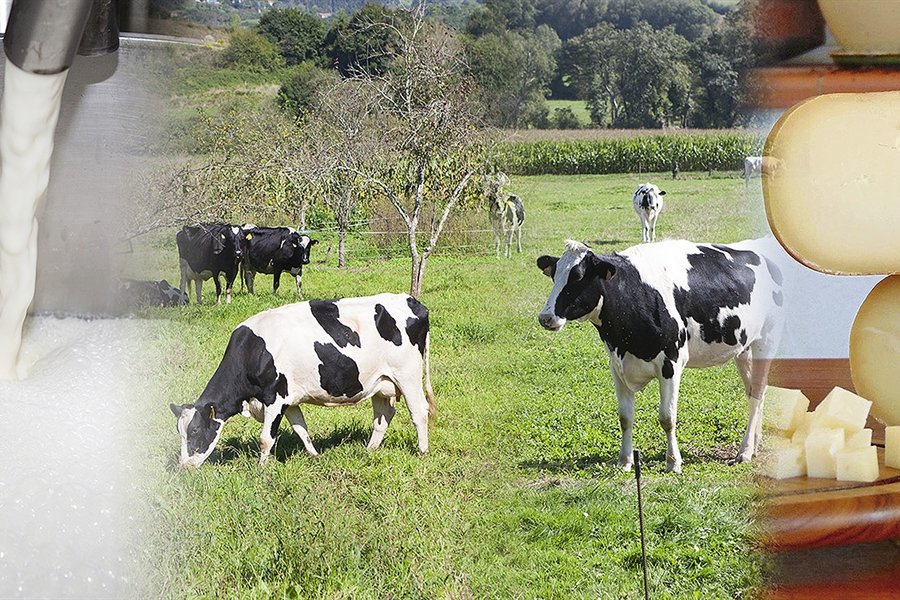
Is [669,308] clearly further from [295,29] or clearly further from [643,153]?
[295,29]

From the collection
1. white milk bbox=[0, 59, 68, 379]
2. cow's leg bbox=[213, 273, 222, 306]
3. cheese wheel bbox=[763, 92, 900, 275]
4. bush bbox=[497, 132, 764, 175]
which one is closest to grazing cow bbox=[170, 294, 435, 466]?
cow's leg bbox=[213, 273, 222, 306]

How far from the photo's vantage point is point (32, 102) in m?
0.93

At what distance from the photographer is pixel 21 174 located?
38.7 inches

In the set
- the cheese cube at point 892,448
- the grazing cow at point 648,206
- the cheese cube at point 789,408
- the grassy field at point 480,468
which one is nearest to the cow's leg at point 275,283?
the grassy field at point 480,468

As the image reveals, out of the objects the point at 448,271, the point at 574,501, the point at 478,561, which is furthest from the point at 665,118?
the point at 478,561

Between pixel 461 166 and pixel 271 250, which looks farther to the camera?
pixel 271 250

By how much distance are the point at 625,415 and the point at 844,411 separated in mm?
867

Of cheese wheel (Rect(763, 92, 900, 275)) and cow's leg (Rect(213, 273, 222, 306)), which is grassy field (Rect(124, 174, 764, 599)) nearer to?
cow's leg (Rect(213, 273, 222, 306))

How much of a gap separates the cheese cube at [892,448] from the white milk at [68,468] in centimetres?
99

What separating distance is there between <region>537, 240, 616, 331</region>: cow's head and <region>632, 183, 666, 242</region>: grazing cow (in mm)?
175

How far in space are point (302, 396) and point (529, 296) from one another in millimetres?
515

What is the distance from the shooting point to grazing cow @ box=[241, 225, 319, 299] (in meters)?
1.84

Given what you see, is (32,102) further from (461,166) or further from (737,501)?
(737,501)

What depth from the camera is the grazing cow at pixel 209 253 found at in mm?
1771
